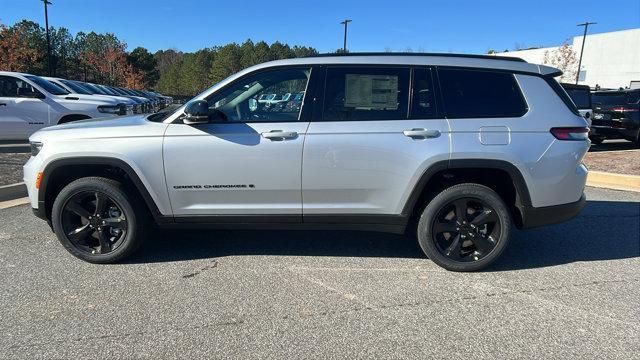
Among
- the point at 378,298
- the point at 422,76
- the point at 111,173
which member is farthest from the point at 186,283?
the point at 422,76

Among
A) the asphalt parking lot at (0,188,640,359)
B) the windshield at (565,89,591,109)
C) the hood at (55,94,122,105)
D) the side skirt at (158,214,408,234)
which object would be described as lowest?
the asphalt parking lot at (0,188,640,359)

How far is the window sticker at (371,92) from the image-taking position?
4.02 metres

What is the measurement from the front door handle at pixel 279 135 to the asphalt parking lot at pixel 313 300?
45.4 inches

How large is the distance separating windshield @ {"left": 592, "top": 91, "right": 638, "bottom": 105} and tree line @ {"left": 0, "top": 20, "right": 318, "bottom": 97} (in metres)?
32.8

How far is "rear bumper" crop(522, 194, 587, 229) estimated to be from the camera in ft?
13.3

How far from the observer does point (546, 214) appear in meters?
4.10

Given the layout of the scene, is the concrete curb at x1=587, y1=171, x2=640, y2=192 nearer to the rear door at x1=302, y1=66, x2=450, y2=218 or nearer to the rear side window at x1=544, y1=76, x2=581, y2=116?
the rear side window at x1=544, y1=76, x2=581, y2=116

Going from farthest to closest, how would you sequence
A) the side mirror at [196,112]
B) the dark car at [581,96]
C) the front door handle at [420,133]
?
the dark car at [581,96] < the front door handle at [420,133] < the side mirror at [196,112]

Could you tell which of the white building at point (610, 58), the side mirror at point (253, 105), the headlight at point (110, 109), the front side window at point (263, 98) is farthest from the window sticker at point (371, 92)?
the white building at point (610, 58)

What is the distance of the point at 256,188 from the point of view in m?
4.03

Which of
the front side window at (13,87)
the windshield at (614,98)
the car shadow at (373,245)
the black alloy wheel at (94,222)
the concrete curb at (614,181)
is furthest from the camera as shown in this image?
the windshield at (614,98)

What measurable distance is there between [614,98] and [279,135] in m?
12.0

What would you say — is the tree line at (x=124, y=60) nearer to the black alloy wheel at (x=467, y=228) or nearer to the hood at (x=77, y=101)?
the hood at (x=77, y=101)

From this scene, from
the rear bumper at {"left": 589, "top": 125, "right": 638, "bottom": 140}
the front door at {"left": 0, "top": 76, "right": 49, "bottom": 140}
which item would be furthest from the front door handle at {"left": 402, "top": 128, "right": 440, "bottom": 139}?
the rear bumper at {"left": 589, "top": 125, "right": 638, "bottom": 140}
